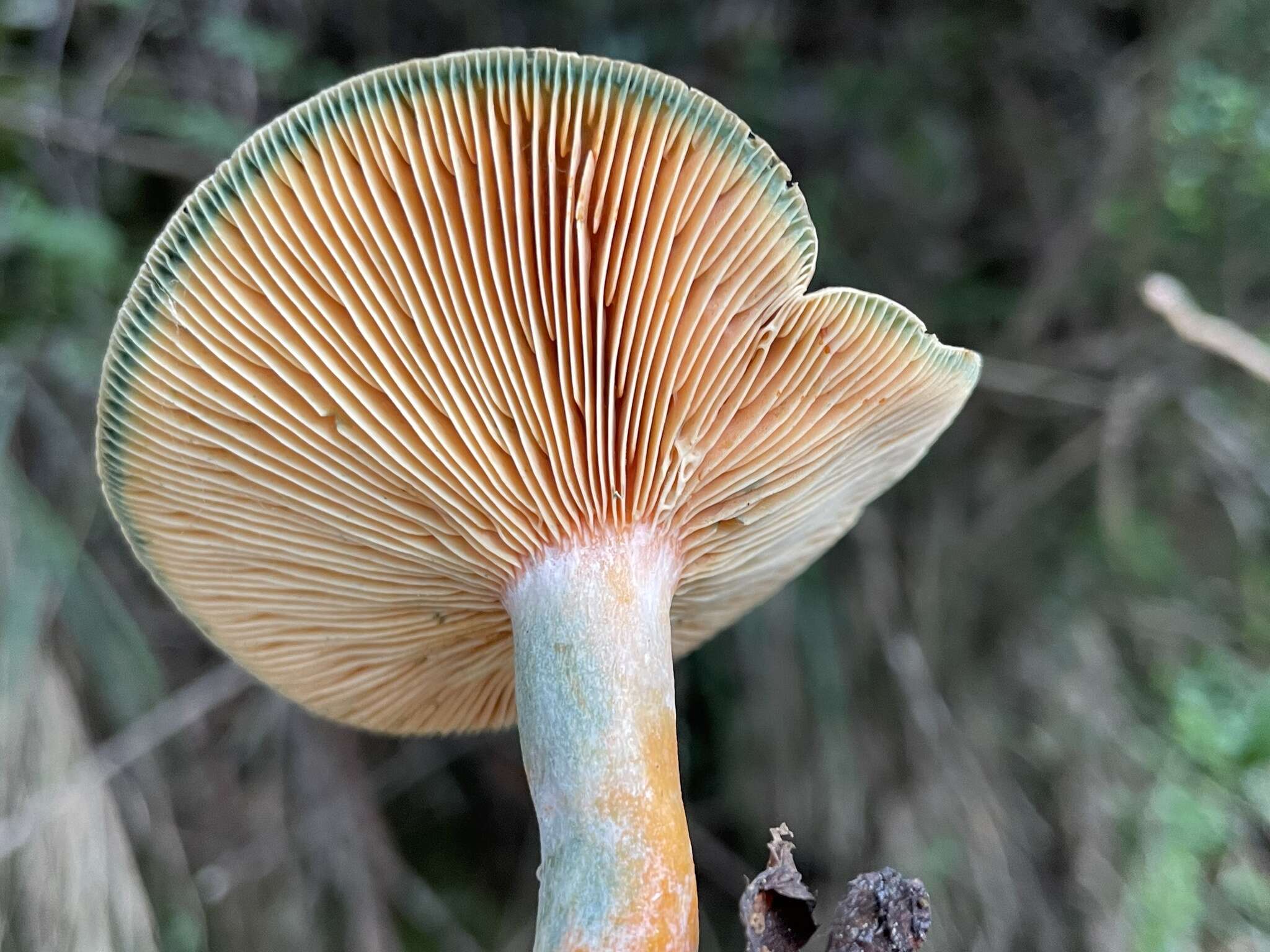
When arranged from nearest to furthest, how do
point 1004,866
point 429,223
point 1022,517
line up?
point 429,223 < point 1004,866 < point 1022,517

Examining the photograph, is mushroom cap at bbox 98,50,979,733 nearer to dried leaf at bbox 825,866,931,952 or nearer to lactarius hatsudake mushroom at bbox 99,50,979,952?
lactarius hatsudake mushroom at bbox 99,50,979,952

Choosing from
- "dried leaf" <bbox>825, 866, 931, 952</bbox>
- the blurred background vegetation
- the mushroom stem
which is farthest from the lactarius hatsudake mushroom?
the blurred background vegetation

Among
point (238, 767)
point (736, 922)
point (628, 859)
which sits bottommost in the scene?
point (736, 922)

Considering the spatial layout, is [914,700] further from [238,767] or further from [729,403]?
[238,767]

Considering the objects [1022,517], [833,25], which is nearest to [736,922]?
[1022,517]

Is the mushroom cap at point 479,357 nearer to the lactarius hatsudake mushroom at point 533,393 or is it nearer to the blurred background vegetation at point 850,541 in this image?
the lactarius hatsudake mushroom at point 533,393

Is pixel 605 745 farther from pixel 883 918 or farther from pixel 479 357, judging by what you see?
pixel 479 357
